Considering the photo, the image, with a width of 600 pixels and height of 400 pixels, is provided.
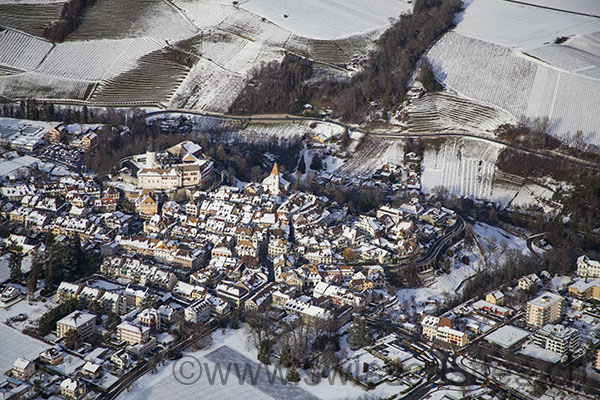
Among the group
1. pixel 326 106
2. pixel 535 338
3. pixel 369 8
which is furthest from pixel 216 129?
pixel 535 338

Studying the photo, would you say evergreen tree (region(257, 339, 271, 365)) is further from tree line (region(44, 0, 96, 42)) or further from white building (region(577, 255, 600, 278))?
tree line (region(44, 0, 96, 42))

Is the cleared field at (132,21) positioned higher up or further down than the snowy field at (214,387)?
higher up

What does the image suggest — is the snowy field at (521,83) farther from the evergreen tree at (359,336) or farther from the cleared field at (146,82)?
the evergreen tree at (359,336)

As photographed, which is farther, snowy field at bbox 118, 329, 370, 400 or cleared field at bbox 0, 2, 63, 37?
cleared field at bbox 0, 2, 63, 37

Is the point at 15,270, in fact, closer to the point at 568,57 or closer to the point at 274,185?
the point at 274,185

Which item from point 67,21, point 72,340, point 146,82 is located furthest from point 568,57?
point 72,340

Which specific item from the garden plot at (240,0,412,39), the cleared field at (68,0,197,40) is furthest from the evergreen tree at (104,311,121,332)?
the garden plot at (240,0,412,39)

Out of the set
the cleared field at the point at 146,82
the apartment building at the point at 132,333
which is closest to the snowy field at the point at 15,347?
the apartment building at the point at 132,333
